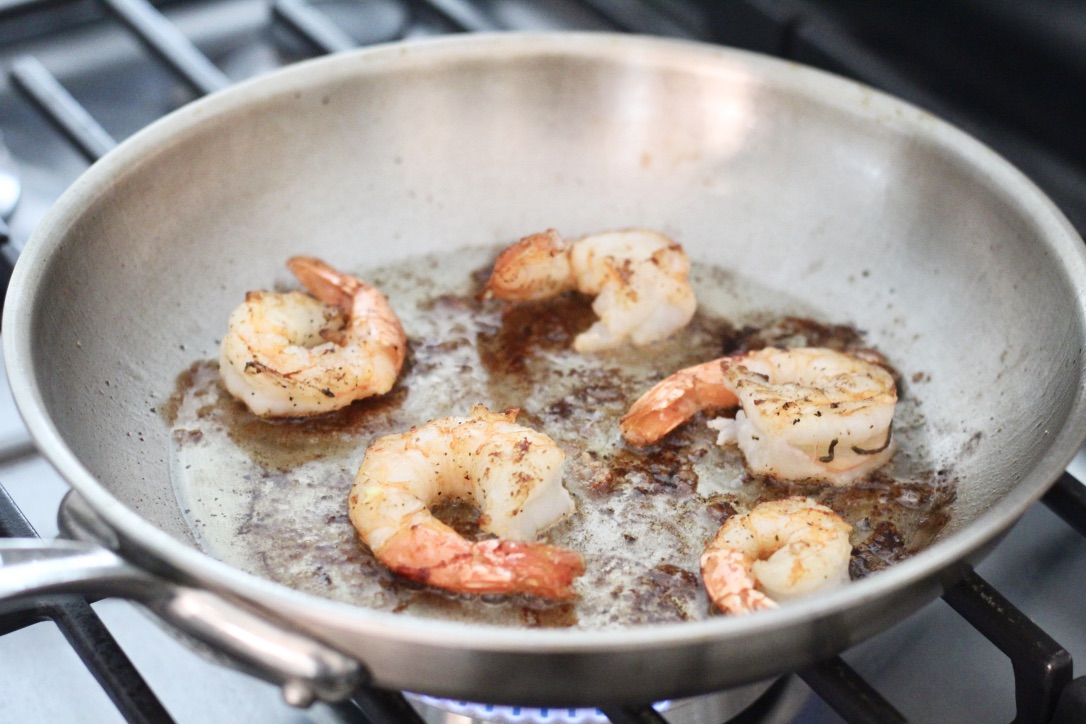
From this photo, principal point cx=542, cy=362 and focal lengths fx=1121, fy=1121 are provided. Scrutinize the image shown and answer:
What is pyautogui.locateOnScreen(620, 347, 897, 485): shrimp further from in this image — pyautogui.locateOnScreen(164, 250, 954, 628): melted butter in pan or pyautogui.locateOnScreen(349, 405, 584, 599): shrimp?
pyautogui.locateOnScreen(349, 405, 584, 599): shrimp

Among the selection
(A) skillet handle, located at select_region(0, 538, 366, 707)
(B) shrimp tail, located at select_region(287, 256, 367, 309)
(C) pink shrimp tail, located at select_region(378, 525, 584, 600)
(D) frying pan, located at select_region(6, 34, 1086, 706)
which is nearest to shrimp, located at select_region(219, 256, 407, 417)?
(B) shrimp tail, located at select_region(287, 256, 367, 309)

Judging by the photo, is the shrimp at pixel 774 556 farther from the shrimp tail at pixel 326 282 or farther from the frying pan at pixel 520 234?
the shrimp tail at pixel 326 282

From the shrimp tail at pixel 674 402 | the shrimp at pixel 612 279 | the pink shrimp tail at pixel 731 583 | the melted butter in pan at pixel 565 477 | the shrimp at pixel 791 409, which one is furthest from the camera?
the shrimp at pixel 612 279

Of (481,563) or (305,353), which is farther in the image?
(305,353)

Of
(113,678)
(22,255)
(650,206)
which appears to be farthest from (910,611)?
(22,255)

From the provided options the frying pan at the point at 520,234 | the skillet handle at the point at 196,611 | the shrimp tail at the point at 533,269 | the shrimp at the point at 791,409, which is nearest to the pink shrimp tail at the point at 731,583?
the frying pan at the point at 520,234

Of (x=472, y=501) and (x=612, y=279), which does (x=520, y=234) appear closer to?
(x=612, y=279)

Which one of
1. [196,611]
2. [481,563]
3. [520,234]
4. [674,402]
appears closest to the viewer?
[196,611]

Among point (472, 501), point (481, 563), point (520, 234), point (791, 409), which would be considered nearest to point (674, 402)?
point (791, 409)
